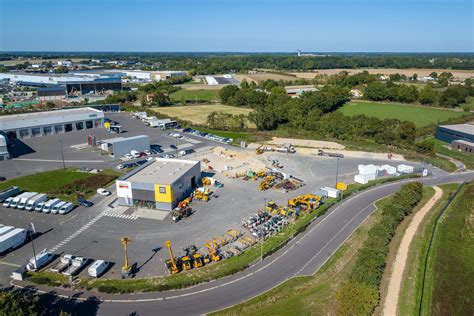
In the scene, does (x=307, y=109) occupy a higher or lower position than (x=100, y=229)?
higher

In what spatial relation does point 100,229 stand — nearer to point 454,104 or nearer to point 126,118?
point 126,118

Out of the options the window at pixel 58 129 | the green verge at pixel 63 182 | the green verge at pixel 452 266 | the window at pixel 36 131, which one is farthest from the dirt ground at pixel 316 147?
the window at pixel 36 131

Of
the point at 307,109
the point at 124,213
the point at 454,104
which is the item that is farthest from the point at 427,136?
the point at 124,213

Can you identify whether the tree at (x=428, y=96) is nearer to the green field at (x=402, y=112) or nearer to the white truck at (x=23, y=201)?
the green field at (x=402, y=112)

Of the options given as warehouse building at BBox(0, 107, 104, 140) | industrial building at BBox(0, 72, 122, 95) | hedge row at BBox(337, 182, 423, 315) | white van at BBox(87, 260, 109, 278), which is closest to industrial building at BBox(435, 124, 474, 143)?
hedge row at BBox(337, 182, 423, 315)

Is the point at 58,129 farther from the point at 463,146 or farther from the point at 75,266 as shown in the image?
the point at 463,146

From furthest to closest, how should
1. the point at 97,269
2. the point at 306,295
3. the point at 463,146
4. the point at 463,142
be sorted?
the point at 463,142, the point at 463,146, the point at 97,269, the point at 306,295

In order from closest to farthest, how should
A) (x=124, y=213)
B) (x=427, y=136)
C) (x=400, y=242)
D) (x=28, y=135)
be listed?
(x=400, y=242) → (x=124, y=213) → (x=28, y=135) → (x=427, y=136)

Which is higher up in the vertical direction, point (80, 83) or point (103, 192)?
point (80, 83)

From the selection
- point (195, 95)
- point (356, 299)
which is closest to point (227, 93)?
point (195, 95)
